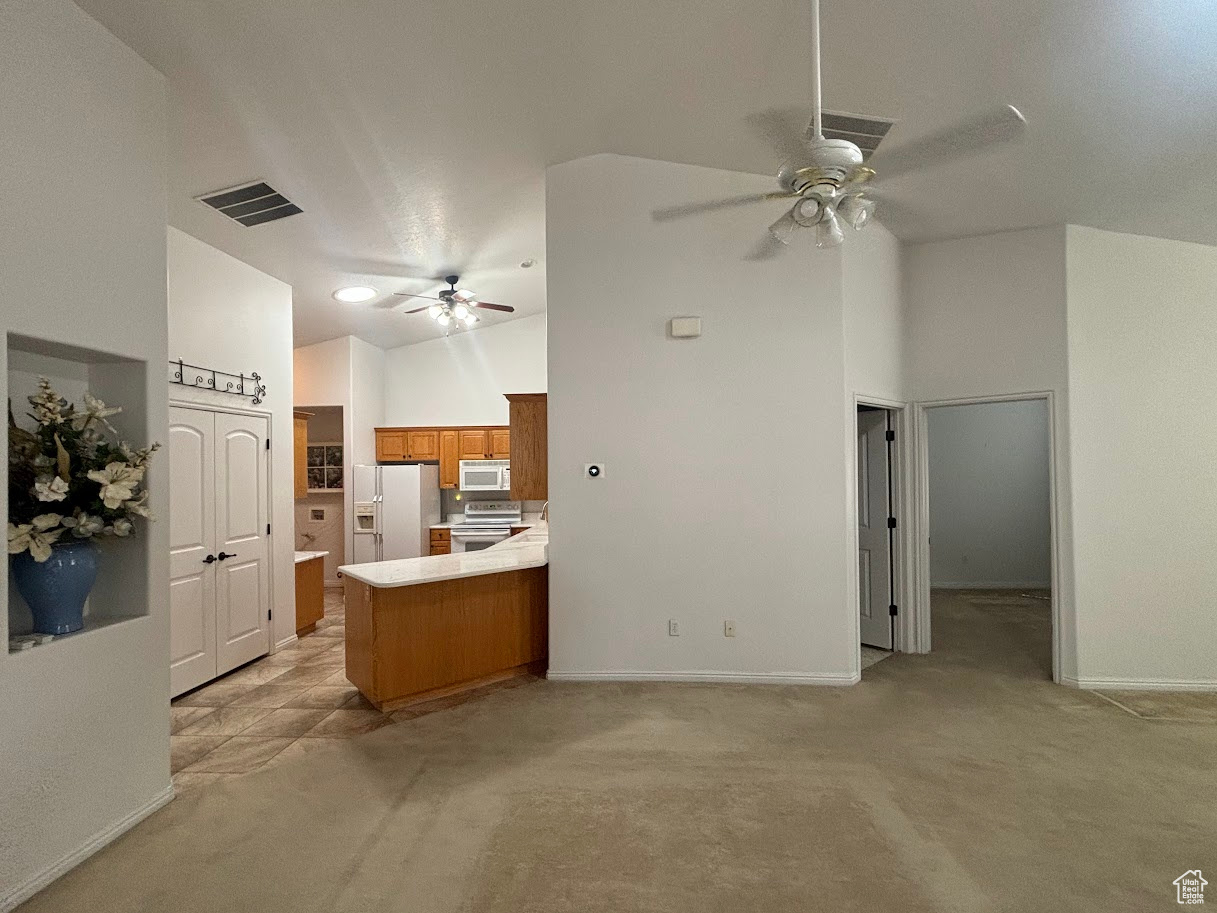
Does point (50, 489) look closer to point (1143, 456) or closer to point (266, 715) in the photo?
point (266, 715)

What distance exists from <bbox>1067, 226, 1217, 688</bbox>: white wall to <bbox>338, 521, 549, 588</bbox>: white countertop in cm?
374

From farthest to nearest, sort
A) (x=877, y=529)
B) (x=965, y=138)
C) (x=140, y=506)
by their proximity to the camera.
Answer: (x=877, y=529) → (x=140, y=506) → (x=965, y=138)

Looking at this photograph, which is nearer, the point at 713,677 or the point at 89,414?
the point at 89,414

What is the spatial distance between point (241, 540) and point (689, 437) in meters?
3.44

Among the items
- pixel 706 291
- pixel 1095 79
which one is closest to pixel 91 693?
pixel 706 291

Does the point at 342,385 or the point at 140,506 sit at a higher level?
the point at 342,385

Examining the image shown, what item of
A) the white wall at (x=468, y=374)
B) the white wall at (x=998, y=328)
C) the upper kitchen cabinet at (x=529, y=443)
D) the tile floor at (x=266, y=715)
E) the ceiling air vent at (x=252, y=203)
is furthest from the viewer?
the white wall at (x=468, y=374)

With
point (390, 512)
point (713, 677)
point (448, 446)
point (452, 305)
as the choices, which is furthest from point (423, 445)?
point (713, 677)

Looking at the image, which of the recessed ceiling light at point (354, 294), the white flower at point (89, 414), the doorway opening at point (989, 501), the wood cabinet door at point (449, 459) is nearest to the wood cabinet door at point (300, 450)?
the recessed ceiling light at point (354, 294)

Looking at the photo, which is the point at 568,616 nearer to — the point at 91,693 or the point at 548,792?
the point at 548,792

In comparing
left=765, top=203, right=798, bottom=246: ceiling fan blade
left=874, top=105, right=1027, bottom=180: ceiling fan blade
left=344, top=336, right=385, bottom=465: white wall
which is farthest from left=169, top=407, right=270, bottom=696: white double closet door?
left=874, top=105, right=1027, bottom=180: ceiling fan blade

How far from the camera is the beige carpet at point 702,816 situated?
7.38ft

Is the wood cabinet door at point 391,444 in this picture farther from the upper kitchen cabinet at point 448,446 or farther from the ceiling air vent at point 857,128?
the ceiling air vent at point 857,128

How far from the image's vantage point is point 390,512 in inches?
313
